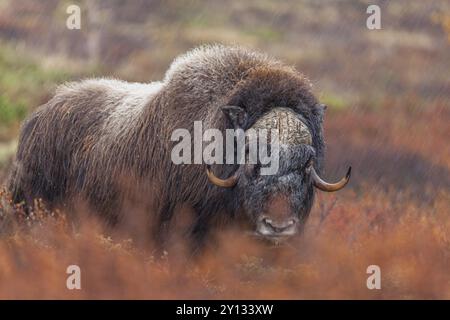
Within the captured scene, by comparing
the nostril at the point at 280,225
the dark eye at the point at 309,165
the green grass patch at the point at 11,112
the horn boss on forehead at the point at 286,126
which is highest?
the green grass patch at the point at 11,112

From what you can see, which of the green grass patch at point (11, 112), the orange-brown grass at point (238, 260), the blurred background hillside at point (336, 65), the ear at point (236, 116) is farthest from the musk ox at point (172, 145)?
the green grass patch at point (11, 112)

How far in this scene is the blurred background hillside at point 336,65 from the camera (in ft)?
32.4

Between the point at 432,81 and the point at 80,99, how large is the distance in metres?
10.5

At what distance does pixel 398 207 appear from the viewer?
8.72m

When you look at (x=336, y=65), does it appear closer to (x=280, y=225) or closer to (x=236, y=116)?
(x=236, y=116)

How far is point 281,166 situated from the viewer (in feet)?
18.4

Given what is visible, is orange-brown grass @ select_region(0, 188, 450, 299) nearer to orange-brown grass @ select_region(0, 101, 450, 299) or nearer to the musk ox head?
orange-brown grass @ select_region(0, 101, 450, 299)

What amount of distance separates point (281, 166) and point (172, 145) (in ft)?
3.00

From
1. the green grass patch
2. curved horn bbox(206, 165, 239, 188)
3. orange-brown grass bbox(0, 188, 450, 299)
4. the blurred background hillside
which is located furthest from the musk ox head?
the green grass patch

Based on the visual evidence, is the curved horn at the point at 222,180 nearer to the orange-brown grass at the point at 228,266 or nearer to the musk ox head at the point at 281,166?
the musk ox head at the point at 281,166

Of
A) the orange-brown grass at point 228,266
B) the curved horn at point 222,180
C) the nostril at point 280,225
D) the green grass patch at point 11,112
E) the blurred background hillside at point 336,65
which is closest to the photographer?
the orange-brown grass at point 228,266

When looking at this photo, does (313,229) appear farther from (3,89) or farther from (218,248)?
(3,89)

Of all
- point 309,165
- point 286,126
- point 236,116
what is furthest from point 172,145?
point 309,165

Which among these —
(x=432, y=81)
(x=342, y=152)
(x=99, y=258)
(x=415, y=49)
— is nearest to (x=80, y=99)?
(x=99, y=258)
